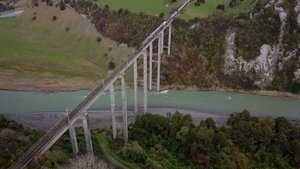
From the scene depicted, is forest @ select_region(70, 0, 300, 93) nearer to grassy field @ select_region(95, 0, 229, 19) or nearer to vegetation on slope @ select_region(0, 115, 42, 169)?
grassy field @ select_region(95, 0, 229, 19)

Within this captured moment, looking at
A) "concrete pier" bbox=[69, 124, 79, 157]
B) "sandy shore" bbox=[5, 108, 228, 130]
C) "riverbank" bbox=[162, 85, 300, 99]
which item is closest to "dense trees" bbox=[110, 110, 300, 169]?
"concrete pier" bbox=[69, 124, 79, 157]

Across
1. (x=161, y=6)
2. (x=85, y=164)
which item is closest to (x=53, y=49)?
(x=161, y=6)

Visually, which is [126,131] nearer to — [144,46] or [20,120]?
[144,46]

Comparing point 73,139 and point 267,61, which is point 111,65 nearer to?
point 267,61

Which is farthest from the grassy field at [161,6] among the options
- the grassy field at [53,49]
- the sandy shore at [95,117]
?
the sandy shore at [95,117]

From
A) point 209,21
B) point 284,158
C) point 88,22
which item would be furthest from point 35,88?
point 284,158

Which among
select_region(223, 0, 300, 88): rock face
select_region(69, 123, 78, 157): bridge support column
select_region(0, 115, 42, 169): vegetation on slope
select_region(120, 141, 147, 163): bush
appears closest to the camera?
select_region(0, 115, 42, 169): vegetation on slope
